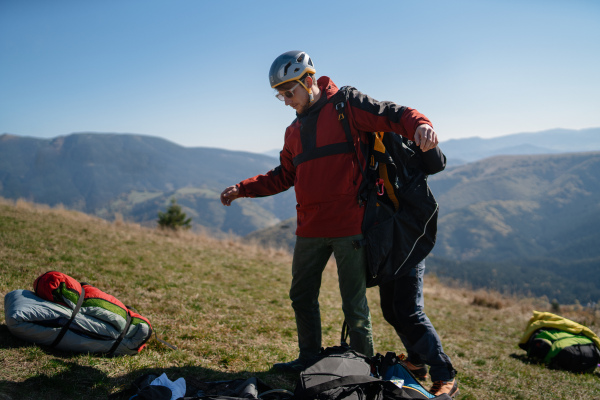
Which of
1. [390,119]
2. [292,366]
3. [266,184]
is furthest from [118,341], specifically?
[390,119]

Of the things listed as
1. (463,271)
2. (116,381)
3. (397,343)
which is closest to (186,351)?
(116,381)

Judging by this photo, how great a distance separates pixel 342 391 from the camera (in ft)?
8.48

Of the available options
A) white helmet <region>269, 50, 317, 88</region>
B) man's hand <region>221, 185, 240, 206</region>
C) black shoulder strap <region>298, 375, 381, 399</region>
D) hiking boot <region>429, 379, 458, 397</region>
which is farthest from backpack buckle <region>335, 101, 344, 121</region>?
hiking boot <region>429, 379, 458, 397</region>

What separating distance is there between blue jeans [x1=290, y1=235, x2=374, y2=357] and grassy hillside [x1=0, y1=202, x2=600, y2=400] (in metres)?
0.61

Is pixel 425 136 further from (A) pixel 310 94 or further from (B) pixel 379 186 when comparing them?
(A) pixel 310 94

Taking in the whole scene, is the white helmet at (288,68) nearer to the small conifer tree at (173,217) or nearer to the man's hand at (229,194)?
the man's hand at (229,194)

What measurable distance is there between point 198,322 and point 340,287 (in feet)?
8.47

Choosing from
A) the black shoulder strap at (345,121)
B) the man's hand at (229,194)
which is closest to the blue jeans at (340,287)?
the black shoulder strap at (345,121)

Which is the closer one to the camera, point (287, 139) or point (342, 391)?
point (342, 391)

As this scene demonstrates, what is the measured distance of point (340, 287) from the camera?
347 centimetres

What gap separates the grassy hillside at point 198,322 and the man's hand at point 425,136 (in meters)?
2.59

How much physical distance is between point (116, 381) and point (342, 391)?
201 cm

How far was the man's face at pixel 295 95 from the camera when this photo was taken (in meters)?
3.47

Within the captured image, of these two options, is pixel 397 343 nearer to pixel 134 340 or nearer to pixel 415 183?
pixel 415 183
